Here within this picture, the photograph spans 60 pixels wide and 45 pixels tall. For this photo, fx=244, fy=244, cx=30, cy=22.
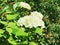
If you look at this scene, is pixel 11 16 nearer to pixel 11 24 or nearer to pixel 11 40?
pixel 11 24

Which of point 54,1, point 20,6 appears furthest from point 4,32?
point 54,1

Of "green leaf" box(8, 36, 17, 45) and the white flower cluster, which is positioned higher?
the white flower cluster

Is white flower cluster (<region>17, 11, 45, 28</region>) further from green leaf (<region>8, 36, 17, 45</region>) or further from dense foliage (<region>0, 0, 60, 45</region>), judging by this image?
green leaf (<region>8, 36, 17, 45</region>)

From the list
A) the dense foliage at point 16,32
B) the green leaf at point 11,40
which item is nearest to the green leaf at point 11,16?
the dense foliage at point 16,32

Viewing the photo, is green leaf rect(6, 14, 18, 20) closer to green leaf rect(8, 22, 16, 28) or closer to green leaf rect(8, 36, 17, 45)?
green leaf rect(8, 22, 16, 28)

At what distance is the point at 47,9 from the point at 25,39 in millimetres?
2301

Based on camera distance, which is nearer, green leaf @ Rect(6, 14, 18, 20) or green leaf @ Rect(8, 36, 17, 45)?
green leaf @ Rect(8, 36, 17, 45)

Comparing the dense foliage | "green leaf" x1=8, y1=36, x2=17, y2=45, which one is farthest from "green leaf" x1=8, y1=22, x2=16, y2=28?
"green leaf" x1=8, y1=36, x2=17, y2=45

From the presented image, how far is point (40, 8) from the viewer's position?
4.53 m

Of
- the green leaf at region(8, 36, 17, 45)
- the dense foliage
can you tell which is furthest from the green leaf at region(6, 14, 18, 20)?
the green leaf at region(8, 36, 17, 45)

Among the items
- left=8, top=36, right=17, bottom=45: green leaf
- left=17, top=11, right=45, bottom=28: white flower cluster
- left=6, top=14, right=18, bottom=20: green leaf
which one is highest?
left=6, top=14, right=18, bottom=20: green leaf

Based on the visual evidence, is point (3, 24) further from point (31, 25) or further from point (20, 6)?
point (20, 6)

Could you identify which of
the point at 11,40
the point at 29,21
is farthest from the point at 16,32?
the point at 29,21

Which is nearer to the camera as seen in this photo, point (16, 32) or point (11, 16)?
point (16, 32)
